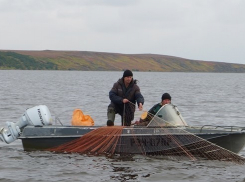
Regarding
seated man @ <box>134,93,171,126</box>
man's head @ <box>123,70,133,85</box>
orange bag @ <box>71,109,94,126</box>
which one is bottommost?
orange bag @ <box>71,109,94,126</box>

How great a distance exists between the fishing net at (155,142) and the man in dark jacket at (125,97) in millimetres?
539

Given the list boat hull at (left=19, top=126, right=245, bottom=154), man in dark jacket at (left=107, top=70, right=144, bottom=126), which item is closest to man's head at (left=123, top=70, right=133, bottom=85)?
man in dark jacket at (left=107, top=70, right=144, bottom=126)

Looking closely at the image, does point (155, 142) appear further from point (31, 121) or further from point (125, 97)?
point (31, 121)

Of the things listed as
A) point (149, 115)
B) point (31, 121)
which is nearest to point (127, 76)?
point (149, 115)

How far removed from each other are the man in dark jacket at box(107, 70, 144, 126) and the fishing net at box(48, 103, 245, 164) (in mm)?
539

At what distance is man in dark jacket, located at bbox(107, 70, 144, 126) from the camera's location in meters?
15.3

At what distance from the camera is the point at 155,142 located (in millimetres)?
14742

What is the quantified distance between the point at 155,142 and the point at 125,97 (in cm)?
153

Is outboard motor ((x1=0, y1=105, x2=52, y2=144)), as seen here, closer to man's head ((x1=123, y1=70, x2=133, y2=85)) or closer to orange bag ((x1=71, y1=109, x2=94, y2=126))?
orange bag ((x1=71, y1=109, x2=94, y2=126))

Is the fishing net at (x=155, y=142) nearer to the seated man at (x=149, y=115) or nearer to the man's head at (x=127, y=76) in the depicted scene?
the seated man at (x=149, y=115)

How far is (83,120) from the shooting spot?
1591cm

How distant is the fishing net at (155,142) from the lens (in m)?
14.4

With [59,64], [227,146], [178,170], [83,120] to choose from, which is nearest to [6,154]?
[83,120]

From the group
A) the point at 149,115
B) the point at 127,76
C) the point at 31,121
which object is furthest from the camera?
the point at 31,121
